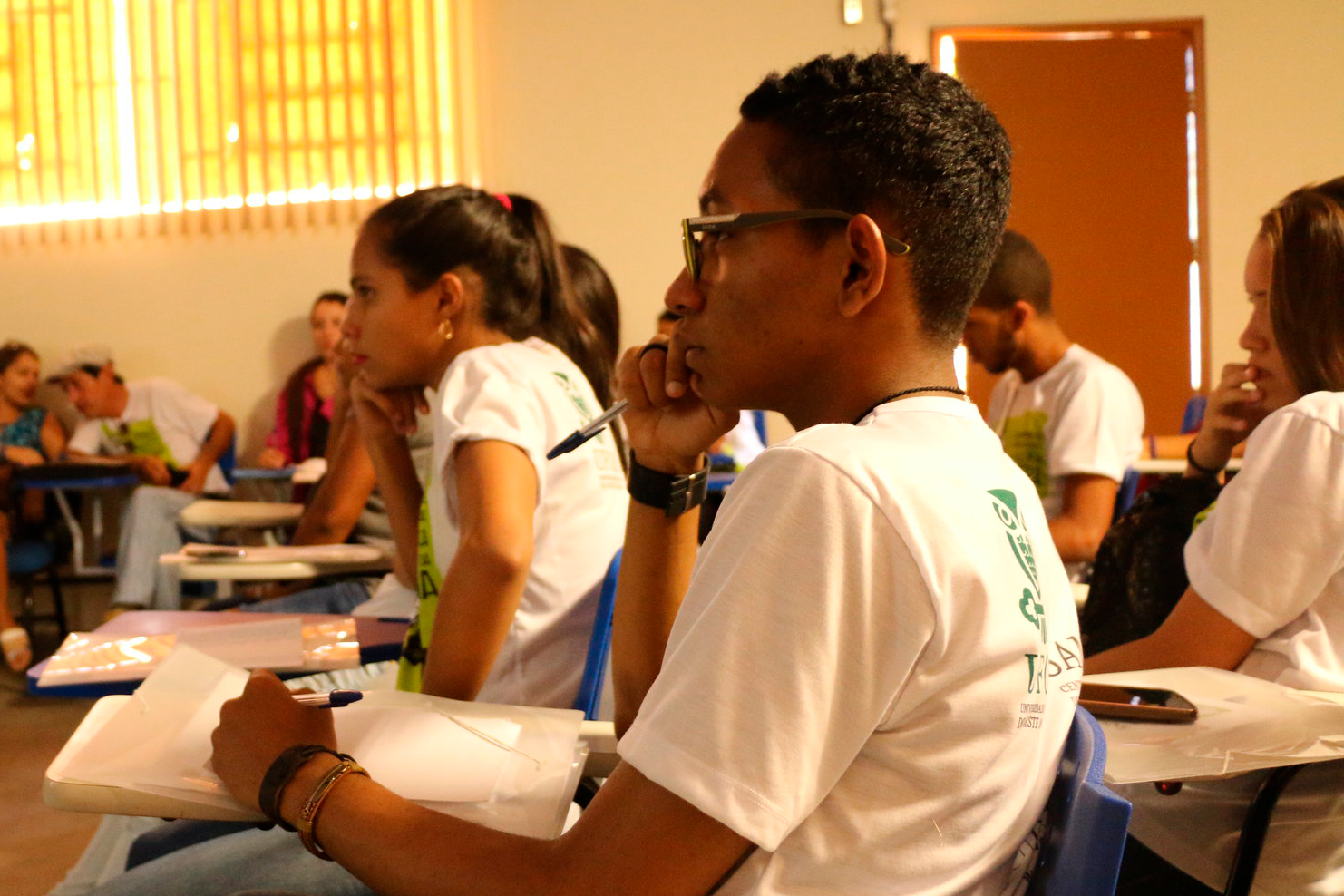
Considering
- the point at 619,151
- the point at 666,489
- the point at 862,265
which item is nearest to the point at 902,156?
the point at 862,265

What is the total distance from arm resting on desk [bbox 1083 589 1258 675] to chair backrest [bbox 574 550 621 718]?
69cm

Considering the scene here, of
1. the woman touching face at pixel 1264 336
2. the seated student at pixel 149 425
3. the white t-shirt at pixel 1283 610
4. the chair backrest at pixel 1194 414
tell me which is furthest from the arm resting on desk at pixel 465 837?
the seated student at pixel 149 425

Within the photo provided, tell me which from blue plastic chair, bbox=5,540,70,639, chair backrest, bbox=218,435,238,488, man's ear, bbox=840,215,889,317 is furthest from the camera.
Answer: chair backrest, bbox=218,435,238,488

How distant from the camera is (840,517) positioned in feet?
2.27

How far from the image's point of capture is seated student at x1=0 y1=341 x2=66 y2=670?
5273 mm

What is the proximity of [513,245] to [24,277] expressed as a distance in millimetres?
5223

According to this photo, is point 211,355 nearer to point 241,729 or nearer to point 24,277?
point 24,277

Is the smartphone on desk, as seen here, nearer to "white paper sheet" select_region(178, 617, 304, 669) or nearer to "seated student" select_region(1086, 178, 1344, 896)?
A: "seated student" select_region(1086, 178, 1344, 896)

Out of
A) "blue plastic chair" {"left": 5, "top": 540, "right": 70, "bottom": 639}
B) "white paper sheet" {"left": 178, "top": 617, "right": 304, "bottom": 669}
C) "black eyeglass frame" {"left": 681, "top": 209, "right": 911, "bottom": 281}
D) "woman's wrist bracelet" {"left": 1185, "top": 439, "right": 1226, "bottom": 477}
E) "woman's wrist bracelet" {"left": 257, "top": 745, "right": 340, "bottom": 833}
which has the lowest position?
"blue plastic chair" {"left": 5, "top": 540, "right": 70, "bottom": 639}

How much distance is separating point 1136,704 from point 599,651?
2.11 ft

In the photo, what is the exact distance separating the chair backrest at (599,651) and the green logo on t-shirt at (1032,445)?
169 centimetres

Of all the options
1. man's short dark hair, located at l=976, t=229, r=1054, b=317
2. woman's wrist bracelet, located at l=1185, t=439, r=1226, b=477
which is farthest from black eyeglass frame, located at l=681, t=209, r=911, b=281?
man's short dark hair, located at l=976, t=229, r=1054, b=317

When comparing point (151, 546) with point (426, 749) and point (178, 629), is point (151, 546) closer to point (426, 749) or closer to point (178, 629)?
point (178, 629)

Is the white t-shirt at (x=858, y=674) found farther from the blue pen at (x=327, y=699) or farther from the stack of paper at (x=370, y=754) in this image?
the blue pen at (x=327, y=699)
